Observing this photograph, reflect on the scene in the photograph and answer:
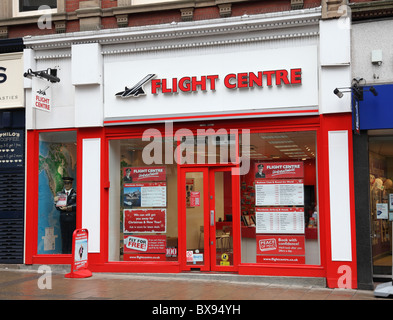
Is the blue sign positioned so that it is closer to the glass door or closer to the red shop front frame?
the red shop front frame

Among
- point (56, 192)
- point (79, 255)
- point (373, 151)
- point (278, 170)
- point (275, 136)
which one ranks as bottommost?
point (79, 255)

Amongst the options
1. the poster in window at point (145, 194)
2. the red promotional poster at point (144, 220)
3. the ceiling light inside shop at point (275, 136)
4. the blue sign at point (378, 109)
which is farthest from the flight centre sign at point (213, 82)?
the red promotional poster at point (144, 220)

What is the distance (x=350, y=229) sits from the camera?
1012 cm

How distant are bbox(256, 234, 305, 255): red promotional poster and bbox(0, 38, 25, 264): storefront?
5883 mm

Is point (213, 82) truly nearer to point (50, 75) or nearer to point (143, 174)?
point (143, 174)

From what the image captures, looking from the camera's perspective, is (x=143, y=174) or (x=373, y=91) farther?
(x=143, y=174)

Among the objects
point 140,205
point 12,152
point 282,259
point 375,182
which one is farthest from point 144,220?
point 375,182

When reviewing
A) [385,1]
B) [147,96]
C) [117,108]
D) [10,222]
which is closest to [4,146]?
[10,222]

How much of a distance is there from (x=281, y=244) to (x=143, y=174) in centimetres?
360

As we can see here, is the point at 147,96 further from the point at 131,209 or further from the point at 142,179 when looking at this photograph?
the point at 131,209

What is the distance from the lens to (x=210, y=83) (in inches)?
443

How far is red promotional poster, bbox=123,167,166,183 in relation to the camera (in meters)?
11.9

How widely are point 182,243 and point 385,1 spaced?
21.9ft

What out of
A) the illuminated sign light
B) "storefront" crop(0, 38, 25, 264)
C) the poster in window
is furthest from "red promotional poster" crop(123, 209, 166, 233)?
the illuminated sign light
